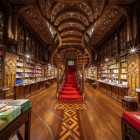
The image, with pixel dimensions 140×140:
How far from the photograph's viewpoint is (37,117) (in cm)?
295

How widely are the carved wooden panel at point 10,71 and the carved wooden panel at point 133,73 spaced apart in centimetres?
507

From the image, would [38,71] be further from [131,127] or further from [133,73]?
[131,127]

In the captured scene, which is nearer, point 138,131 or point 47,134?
point 138,131

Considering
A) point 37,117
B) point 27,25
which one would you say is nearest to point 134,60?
point 37,117

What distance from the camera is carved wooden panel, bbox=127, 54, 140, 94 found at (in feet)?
12.2

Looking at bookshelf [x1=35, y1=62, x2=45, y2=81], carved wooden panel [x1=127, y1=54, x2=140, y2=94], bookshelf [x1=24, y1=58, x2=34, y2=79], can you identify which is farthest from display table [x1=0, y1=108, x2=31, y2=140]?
bookshelf [x1=35, y1=62, x2=45, y2=81]

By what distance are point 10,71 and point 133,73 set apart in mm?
5100

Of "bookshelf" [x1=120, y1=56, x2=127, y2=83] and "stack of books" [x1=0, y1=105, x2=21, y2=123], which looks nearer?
"stack of books" [x1=0, y1=105, x2=21, y2=123]

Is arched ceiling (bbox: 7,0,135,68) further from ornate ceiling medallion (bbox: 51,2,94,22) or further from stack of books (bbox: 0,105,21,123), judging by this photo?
stack of books (bbox: 0,105,21,123)

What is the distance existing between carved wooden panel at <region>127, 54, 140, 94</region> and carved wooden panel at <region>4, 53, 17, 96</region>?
200 inches

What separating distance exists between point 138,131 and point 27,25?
6.51 meters

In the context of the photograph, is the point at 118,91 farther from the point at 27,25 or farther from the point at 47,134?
the point at 27,25

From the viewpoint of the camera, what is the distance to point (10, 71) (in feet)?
13.8

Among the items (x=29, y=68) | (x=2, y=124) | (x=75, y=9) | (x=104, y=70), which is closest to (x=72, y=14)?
(x=75, y=9)
